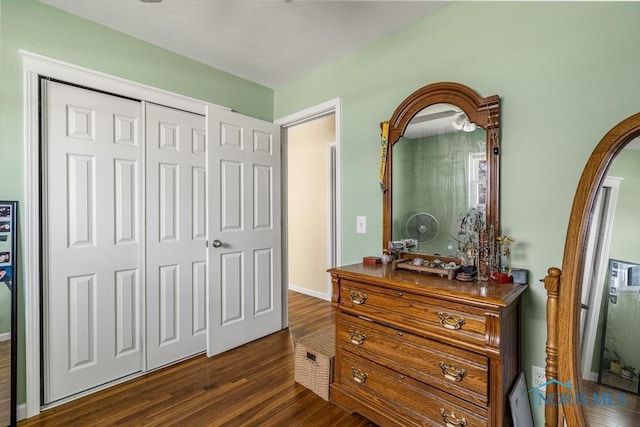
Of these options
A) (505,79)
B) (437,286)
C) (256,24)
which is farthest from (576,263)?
(256,24)

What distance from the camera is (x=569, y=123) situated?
4.78 ft

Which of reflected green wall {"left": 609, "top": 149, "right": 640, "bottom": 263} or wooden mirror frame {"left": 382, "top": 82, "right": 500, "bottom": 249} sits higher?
wooden mirror frame {"left": 382, "top": 82, "right": 500, "bottom": 249}

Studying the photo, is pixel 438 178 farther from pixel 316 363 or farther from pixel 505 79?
pixel 316 363

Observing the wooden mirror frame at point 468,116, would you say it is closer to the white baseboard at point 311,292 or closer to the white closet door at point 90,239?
the white closet door at point 90,239

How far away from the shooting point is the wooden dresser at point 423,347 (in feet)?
4.22

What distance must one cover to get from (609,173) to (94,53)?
3063 millimetres

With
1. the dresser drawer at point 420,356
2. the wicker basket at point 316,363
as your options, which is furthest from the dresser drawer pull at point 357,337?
the wicker basket at point 316,363

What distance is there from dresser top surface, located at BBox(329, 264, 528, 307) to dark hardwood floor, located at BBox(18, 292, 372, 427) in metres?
0.87

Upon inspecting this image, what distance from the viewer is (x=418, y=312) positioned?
1.49 metres

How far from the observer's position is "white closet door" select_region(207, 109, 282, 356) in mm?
2514

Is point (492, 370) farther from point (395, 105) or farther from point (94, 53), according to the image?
point (94, 53)

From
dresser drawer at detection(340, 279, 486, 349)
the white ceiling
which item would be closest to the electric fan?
dresser drawer at detection(340, 279, 486, 349)

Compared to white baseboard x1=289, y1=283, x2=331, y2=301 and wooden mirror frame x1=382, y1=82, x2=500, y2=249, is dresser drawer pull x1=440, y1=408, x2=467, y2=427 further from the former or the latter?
white baseboard x1=289, y1=283, x2=331, y2=301

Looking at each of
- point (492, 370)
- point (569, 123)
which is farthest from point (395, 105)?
point (492, 370)
